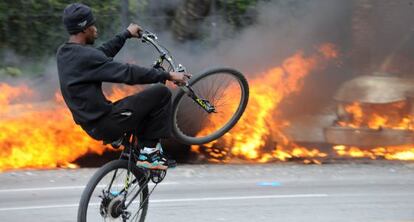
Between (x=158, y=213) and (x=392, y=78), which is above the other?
(x=392, y=78)

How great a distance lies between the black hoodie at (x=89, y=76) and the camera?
4.86 metres

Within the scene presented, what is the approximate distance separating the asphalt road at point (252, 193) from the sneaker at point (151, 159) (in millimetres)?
1111

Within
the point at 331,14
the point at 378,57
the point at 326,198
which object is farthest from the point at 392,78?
the point at 326,198

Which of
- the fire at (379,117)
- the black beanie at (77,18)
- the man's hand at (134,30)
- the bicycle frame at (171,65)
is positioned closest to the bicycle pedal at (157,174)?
the bicycle frame at (171,65)

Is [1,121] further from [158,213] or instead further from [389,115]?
[389,115]

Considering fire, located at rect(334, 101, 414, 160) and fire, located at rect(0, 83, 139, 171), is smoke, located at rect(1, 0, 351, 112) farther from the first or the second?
fire, located at rect(334, 101, 414, 160)

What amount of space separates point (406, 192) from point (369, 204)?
0.83 meters

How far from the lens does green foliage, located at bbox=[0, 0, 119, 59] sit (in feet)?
34.1

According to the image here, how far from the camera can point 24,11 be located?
34.1 ft

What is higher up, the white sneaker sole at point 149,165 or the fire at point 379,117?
the fire at point 379,117

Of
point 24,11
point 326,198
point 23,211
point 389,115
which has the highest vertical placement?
point 24,11

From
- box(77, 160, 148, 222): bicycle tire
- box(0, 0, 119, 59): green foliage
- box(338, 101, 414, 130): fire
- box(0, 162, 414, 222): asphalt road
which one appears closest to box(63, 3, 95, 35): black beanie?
box(77, 160, 148, 222): bicycle tire

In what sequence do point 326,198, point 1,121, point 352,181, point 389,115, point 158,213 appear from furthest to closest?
point 389,115
point 1,121
point 352,181
point 326,198
point 158,213

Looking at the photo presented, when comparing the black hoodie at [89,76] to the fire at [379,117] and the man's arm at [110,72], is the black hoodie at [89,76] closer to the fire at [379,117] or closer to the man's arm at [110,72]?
the man's arm at [110,72]
